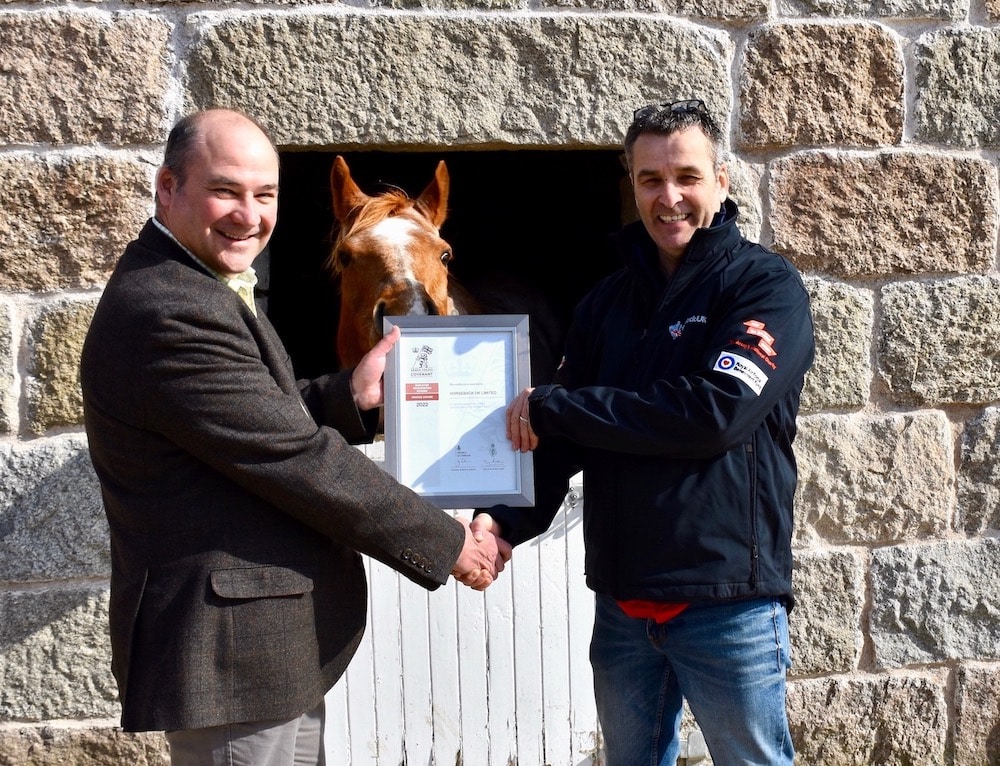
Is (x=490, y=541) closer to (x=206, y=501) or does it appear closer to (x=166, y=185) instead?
(x=206, y=501)

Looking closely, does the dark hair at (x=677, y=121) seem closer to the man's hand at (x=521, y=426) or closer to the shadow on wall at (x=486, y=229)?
the man's hand at (x=521, y=426)

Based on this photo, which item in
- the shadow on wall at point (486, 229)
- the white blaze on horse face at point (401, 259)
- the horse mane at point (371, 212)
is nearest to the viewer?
the white blaze on horse face at point (401, 259)

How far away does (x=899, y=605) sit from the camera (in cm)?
312

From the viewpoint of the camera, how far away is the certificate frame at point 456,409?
2.36 m

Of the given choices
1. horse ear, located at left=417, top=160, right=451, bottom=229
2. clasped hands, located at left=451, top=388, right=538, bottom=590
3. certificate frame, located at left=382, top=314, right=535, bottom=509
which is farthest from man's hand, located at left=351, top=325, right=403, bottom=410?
horse ear, located at left=417, top=160, right=451, bottom=229

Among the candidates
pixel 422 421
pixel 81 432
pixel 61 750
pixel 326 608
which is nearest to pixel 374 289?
pixel 422 421

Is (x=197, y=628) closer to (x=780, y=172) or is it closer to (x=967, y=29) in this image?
(x=780, y=172)

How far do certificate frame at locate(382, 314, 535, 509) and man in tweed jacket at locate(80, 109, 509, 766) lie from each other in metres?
0.29

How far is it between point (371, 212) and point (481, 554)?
1.21 meters

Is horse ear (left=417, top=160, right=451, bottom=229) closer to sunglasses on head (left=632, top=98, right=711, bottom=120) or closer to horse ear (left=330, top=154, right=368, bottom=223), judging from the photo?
horse ear (left=330, top=154, right=368, bottom=223)

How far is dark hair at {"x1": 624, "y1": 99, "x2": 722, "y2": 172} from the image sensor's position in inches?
88.4

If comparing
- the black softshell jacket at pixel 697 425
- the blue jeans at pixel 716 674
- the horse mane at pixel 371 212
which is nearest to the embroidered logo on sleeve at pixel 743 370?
the black softshell jacket at pixel 697 425

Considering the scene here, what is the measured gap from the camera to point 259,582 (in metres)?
1.93

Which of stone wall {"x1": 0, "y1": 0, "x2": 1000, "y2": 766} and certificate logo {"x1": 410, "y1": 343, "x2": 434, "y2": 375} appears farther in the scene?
stone wall {"x1": 0, "y1": 0, "x2": 1000, "y2": 766}
